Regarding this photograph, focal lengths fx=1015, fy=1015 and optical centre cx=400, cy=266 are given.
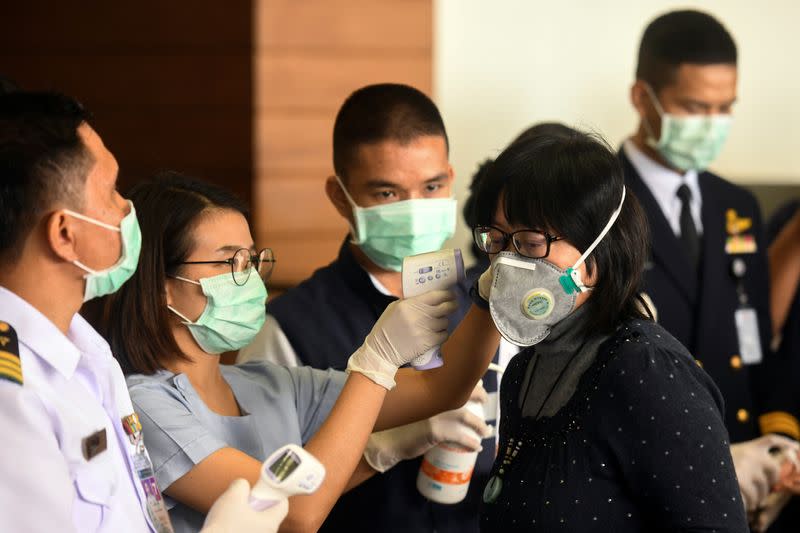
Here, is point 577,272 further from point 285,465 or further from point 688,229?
point 688,229

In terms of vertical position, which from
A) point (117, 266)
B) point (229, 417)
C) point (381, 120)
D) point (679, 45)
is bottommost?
point (229, 417)

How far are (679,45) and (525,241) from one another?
1.63 meters

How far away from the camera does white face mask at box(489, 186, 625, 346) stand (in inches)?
61.0

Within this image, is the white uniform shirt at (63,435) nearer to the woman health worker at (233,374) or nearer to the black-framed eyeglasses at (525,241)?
the woman health worker at (233,374)

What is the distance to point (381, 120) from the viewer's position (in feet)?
7.23

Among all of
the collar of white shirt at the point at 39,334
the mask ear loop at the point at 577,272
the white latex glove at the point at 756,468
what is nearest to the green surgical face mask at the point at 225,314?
the collar of white shirt at the point at 39,334

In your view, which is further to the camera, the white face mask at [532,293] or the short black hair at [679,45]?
the short black hair at [679,45]

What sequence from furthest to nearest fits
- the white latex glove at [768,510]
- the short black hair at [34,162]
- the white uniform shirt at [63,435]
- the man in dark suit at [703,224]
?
the man in dark suit at [703,224] → the white latex glove at [768,510] → the short black hair at [34,162] → the white uniform shirt at [63,435]

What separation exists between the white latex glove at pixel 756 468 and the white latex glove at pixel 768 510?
0.15 m

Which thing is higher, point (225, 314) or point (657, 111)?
point (657, 111)

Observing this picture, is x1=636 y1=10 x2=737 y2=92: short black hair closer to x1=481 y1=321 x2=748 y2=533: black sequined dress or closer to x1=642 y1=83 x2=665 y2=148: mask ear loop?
x1=642 y1=83 x2=665 y2=148: mask ear loop

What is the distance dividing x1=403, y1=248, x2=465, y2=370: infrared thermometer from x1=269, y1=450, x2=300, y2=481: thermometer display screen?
0.42m

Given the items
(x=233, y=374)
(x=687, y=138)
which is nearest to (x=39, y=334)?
(x=233, y=374)

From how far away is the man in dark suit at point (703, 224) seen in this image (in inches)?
109
